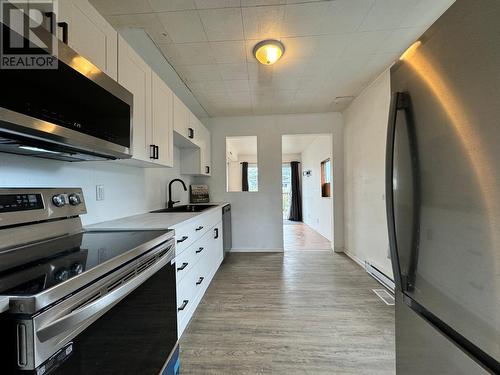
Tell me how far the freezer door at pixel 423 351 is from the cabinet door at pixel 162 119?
188cm

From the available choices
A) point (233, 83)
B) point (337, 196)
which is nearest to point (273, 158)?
point (337, 196)

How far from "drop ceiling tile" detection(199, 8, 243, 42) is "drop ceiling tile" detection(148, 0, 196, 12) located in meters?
0.10

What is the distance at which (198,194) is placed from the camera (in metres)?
3.86

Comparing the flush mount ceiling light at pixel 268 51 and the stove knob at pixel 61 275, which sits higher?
the flush mount ceiling light at pixel 268 51

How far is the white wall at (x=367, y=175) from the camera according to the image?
2.62m

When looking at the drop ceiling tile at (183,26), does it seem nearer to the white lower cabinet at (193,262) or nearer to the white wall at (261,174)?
the white lower cabinet at (193,262)

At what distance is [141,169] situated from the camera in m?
2.31

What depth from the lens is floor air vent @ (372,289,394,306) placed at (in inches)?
86.4

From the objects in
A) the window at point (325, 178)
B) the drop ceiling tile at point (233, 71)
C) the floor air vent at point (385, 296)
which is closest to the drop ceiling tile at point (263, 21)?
the drop ceiling tile at point (233, 71)

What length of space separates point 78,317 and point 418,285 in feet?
3.57

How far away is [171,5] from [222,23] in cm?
39

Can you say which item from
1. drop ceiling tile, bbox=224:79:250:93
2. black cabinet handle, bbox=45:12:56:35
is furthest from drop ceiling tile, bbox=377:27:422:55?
black cabinet handle, bbox=45:12:56:35

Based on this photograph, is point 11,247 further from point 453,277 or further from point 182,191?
point 182,191

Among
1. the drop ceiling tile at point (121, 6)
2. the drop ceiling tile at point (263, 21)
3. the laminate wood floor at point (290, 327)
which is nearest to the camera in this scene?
the laminate wood floor at point (290, 327)
